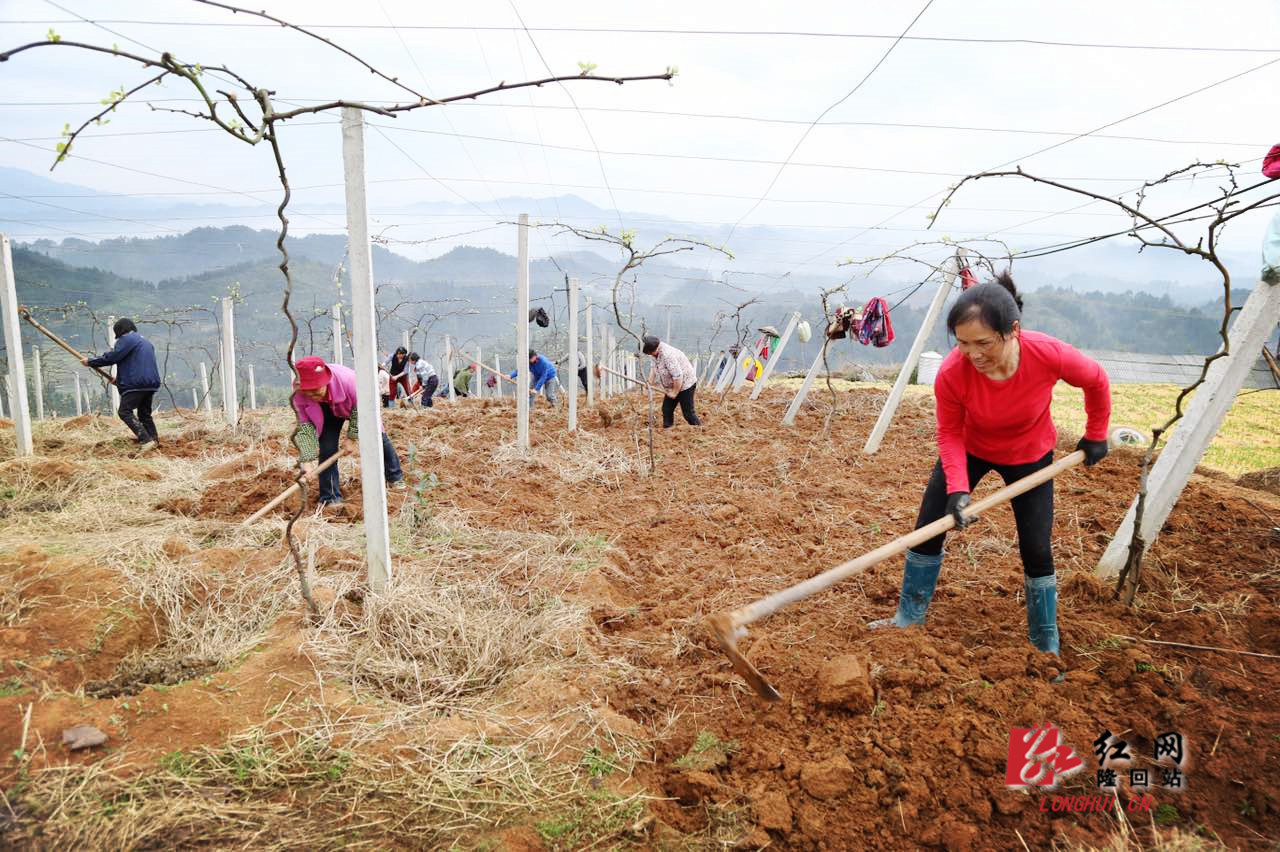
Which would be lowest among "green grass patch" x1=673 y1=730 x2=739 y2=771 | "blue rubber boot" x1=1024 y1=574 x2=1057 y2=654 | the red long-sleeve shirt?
"green grass patch" x1=673 y1=730 x2=739 y2=771

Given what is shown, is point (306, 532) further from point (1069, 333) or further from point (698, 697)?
point (1069, 333)

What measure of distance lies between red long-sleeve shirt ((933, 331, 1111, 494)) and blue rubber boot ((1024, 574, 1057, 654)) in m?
0.46

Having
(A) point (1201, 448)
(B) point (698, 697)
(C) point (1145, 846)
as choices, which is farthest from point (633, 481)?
(C) point (1145, 846)

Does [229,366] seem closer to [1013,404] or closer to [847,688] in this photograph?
[847,688]

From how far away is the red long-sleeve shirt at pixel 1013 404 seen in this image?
235 cm

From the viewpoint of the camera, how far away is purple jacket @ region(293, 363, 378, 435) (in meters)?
4.67

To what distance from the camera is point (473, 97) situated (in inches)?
87.9

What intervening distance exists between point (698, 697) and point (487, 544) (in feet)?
6.42

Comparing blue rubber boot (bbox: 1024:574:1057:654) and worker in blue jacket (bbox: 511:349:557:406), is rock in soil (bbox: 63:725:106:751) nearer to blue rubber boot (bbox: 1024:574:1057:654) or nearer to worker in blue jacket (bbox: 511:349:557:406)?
blue rubber boot (bbox: 1024:574:1057:654)

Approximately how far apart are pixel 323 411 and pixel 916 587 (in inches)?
168

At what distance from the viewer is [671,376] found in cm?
788

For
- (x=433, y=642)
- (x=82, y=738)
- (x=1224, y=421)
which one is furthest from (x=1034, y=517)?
(x=1224, y=421)

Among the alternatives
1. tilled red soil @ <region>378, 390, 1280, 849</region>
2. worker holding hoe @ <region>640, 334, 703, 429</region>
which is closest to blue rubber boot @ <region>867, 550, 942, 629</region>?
tilled red soil @ <region>378, 390, 1280, 849</region>

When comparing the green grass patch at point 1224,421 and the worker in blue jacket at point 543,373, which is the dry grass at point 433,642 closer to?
the green grass patch at point 1224,421
